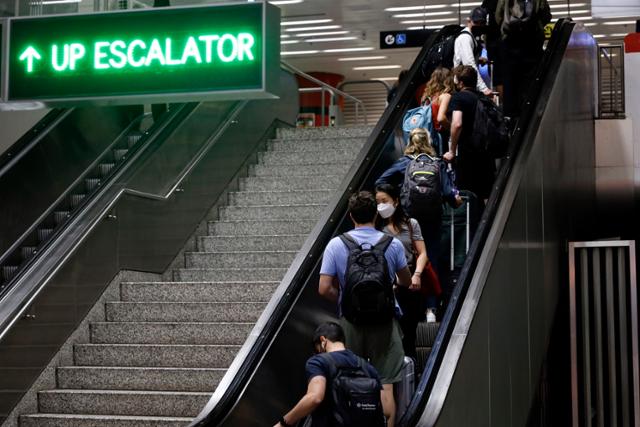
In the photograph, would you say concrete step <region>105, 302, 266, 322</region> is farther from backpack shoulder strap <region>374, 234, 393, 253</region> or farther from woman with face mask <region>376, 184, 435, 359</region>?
backpack shoulder strap <region>374, 234, 393, 253</region>

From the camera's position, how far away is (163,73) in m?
7.32

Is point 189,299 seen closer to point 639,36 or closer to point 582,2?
point 639,36

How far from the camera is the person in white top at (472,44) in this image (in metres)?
10.4

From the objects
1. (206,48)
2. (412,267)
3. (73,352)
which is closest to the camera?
(206,48)

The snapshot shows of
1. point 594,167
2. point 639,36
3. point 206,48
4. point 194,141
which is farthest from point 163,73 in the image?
point 639,36

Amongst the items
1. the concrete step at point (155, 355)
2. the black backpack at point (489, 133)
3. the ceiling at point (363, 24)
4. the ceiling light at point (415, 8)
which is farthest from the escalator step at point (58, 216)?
the ceiling light at point (415, 8)

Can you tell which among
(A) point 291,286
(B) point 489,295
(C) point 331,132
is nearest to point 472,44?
(C) point 331,132

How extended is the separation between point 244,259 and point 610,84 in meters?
5.11

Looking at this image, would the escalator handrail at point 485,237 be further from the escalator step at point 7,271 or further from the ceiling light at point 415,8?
the ceiling light at point 415,8

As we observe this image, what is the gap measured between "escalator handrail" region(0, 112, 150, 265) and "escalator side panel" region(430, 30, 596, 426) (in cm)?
499

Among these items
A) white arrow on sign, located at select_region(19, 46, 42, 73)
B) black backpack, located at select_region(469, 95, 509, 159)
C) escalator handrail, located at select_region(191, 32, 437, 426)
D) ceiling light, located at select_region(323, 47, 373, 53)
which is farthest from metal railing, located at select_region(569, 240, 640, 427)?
ceiling light, located at select_region(323, 47, 373, 53)

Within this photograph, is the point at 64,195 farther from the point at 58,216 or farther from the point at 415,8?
the point at 415,8

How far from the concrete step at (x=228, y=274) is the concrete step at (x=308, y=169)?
6.34ft

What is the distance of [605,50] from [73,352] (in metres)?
7.96
